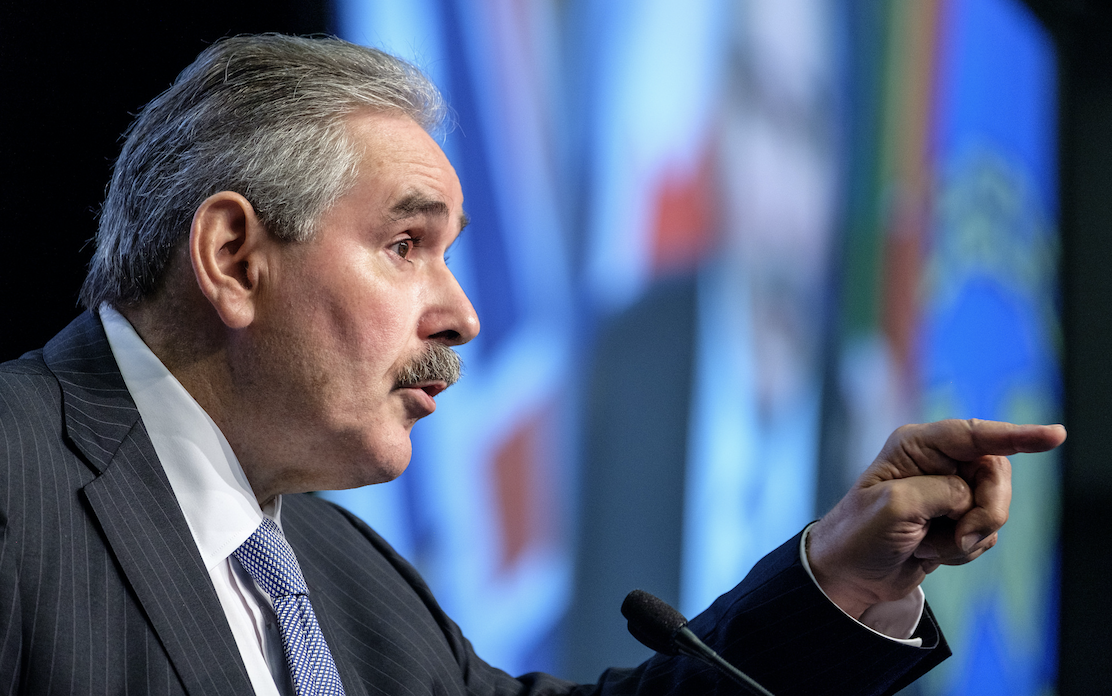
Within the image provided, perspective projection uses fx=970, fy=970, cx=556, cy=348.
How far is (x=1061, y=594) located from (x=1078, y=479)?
0.42 metres

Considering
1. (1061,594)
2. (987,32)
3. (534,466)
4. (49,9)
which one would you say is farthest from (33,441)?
(1061,594)

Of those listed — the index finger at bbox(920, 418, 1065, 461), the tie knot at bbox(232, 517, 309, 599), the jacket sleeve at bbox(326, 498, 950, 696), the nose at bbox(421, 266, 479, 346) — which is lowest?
the jacket sleeve at bbox(326, 498, 950, 696)

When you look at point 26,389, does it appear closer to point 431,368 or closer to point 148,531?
point 148,531

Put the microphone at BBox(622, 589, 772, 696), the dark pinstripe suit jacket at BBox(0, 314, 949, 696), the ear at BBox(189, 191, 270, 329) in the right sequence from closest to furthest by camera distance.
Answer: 1. the dark pinstripe suit jacket at BBox(0, 314, 949, 696)
2. the microphone at BBox(622, 589, 772, 696)
3. the ear at BBox(189, 191, 270, 329)

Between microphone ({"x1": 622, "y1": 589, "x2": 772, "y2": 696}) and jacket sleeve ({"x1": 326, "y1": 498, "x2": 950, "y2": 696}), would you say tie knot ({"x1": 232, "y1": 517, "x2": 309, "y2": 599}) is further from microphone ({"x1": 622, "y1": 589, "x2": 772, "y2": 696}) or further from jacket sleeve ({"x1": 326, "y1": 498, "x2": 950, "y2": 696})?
jacket sleeve ({"x1": 326, "y1": 498, "x2": 950, "y2": 696})

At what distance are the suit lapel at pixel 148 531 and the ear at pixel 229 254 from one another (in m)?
0.14

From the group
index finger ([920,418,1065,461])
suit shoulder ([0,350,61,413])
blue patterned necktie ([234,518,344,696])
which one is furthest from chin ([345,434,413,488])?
index finger ([920,418,1065,461])

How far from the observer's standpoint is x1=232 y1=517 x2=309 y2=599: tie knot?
1095 millimetres

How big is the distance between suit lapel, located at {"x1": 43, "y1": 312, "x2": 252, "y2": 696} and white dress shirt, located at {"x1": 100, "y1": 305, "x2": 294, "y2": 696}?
0.08ft

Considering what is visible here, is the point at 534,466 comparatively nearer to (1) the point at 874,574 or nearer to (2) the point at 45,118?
(1) the point at 874,574

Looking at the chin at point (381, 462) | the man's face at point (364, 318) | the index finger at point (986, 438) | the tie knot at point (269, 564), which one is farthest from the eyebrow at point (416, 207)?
the index finger at point (986, 438)

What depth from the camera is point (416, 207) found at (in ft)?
3.88

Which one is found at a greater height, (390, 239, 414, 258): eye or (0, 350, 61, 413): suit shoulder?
(390, 239, 414, 258): eye

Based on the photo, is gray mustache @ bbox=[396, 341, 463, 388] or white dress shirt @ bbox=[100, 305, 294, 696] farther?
gray mustache @ bbox=[396, 341, 463, 388]
